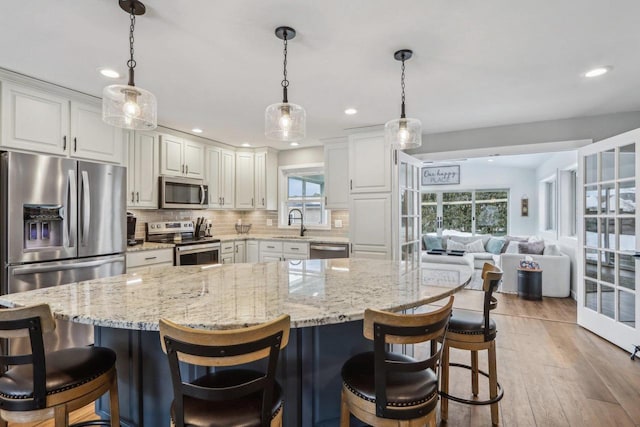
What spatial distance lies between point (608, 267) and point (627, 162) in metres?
1.05

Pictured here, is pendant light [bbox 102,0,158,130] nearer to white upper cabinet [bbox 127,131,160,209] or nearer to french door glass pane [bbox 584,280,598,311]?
white upper cabinet [bbox 127,131,160,209]

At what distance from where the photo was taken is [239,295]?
1.57m

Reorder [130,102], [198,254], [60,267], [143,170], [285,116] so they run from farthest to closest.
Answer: [198,254]
[143,170]
[60,267]
[285,116]
[130,102]

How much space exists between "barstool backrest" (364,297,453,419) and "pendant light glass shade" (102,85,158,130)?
5.32 ft

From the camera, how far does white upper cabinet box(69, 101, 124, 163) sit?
301cm

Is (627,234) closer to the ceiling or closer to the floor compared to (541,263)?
closer to the ceiling

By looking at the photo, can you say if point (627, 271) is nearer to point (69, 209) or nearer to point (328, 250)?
point (328, 250)

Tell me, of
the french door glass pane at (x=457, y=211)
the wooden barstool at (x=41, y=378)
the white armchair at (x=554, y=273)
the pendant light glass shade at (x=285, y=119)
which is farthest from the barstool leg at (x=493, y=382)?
the french door glass pane at (x=457, y=211)

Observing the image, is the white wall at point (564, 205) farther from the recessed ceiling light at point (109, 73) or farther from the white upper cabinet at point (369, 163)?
the recessed ceiling light at point (109, 73)

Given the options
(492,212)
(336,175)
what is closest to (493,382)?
(336,175)

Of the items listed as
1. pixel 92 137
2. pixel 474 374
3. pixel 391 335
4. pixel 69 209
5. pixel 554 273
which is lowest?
pixel 474 374

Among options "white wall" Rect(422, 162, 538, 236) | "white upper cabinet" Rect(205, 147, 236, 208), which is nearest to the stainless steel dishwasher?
"white upper cabinet" Rect(205, 147, 236, 208)

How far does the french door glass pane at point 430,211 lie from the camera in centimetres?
920

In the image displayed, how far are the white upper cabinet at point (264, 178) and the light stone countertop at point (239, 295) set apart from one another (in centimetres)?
310
